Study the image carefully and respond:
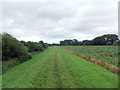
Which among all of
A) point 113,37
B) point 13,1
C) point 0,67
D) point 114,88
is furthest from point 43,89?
point 113,37

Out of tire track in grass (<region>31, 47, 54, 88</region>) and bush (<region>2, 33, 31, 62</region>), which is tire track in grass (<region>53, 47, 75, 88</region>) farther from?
bush (<region>2, 33, 31, 62</region>)

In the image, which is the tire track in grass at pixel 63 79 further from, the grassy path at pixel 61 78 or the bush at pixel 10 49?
the bush at pixel 10 49

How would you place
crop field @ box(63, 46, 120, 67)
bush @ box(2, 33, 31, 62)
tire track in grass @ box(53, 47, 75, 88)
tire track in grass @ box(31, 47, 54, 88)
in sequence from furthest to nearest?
bush @ box(2, 33, 31, 62) < crop field @ box(63, 46, 120, 67) < tire track in grass @ box(31, 47, 54, 88) < tire track in grass @ box(53, 47, 75, 88)

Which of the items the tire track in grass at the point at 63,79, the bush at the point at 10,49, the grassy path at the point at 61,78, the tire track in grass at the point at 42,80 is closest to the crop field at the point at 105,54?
the grassy path at the point at 61,78

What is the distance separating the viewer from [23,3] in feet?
45.3

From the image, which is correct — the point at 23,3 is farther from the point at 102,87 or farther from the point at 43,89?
the point at 102,87

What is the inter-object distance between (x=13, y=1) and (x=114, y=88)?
14184 millimetres

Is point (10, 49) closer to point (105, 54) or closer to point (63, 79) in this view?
point (63, 79)

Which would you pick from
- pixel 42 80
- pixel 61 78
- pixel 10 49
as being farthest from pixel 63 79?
pixel 10 49

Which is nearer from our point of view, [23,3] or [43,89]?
[43,89]

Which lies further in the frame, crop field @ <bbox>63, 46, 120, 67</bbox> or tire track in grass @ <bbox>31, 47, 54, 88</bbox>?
crop field @ <bbox>63, 46, 120, 67</bbox>

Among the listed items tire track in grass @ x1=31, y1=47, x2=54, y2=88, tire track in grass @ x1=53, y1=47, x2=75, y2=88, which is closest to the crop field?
tire track in grass @ x1=53, y1=47, x2=75, y2=88

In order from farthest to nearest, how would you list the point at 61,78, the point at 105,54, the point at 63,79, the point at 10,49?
1. the point at 105,54
2. the point at 10,49
3. the point at 61,78
4. the point at 63,79

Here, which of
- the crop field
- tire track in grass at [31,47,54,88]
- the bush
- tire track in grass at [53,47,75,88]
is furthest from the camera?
the bush
